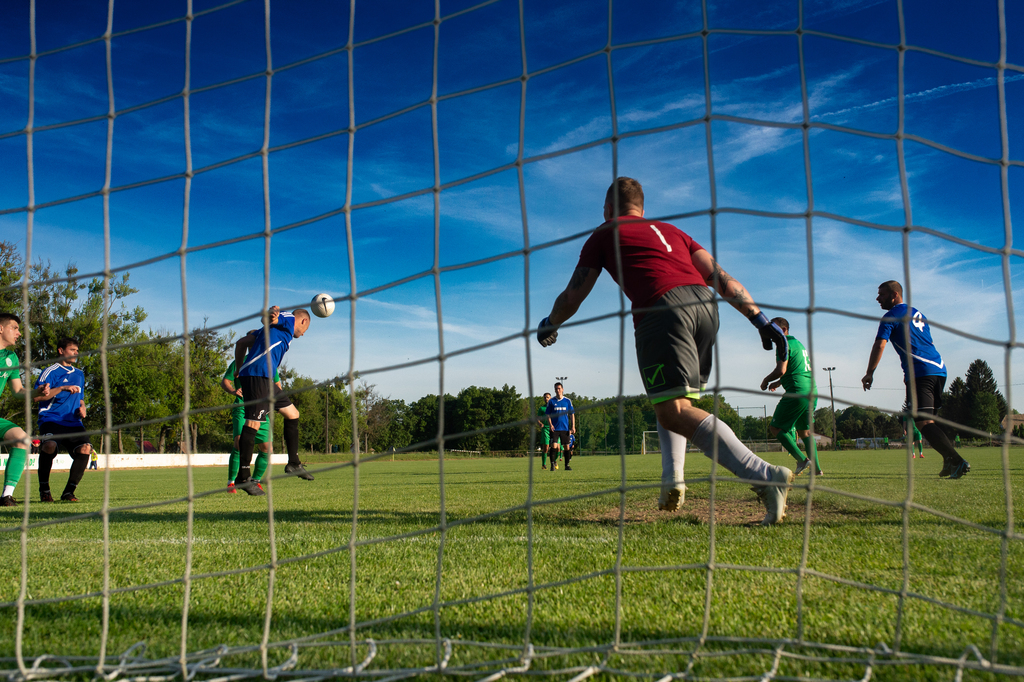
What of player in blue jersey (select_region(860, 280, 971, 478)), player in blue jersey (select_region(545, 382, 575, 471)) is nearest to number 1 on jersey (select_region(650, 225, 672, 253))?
player in blue jersey (select_region(860, 280, 971, 478))

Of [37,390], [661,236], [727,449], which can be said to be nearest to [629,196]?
[661,236]

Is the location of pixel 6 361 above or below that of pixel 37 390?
above

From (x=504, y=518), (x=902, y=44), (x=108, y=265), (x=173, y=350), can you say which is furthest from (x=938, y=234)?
(x=173, y=350)

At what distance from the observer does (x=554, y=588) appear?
7.98 feet

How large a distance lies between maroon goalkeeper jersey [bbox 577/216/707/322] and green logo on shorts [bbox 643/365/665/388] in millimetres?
271

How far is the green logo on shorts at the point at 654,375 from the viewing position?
9.77 ft

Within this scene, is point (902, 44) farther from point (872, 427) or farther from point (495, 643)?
point (872, 427)

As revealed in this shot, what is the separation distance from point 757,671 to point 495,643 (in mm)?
707

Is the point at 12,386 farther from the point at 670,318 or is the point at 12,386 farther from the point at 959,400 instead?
the point at 959,400

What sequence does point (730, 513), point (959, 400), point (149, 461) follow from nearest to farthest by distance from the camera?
point (730, 513), point (149, 461), point (959, 400)

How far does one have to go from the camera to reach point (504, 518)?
453cm

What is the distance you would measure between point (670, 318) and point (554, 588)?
1293mm

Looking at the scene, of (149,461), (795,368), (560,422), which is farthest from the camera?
(149,461)

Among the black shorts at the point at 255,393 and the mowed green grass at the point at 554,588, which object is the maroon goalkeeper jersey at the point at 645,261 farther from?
the black shorts at the point at 255,393
